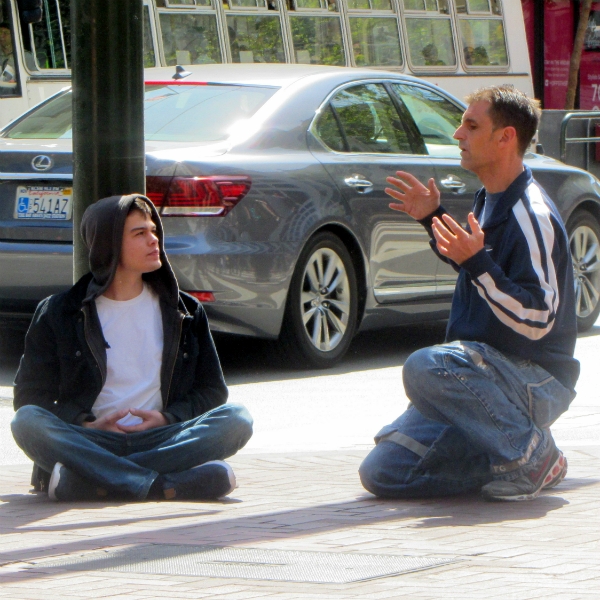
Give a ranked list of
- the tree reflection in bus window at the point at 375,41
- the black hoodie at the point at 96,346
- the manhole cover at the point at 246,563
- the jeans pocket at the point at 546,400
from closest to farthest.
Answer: the manhole cover at the point at 246,563, the jeans pocket at the point at 546,400, the black hoodie at the point at 96,346, the tree reflection in bus window at the point at 375,41

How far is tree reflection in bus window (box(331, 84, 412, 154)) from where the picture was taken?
29.2ft

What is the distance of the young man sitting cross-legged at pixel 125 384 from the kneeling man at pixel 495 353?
2.03ft

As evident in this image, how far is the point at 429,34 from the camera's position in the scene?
17.5m

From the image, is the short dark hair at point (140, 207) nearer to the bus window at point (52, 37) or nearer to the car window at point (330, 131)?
the car window at point (330, 131)

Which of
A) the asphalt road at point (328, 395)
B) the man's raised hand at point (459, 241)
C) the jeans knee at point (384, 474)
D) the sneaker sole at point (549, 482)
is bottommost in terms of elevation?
the asphalt road at point (328, 395)

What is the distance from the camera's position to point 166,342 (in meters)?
5.31

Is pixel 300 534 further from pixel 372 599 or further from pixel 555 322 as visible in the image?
pixel 555 322

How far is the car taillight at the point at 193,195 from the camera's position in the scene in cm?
776

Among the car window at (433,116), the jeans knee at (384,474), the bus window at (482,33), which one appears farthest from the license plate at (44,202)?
the bus window at (482,33)

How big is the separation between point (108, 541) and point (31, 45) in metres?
9.44

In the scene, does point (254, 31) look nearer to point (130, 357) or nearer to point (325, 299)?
point (325, 299)

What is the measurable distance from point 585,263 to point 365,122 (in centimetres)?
225

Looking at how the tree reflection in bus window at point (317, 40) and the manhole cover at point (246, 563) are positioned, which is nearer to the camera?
the manhole cover at point (246, 563)

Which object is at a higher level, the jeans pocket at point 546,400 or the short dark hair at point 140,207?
the short dark hair at point 140,207
